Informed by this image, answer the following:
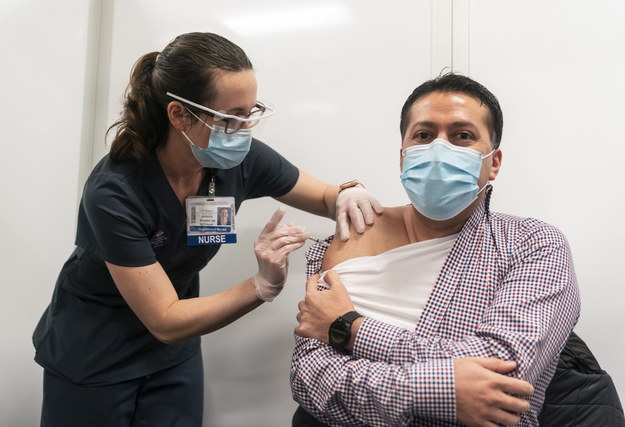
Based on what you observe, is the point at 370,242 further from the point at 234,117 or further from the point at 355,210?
the point at 234,117

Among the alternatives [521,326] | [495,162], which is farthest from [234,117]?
[521,326]

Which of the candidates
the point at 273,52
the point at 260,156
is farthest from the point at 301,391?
the point at 273,52

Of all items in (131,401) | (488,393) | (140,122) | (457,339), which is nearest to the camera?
(488,393)

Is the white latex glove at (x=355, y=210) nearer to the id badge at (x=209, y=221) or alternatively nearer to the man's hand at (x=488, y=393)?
the id badge at (x=209, y=221)

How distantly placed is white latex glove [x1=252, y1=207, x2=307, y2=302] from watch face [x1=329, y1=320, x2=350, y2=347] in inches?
10.1

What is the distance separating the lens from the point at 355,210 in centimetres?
136

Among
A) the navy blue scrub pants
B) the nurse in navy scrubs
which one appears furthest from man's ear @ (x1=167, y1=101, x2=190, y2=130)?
the navy blue scrub pants

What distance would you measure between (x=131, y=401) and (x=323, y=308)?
29.7 inches

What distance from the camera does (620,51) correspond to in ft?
5.09

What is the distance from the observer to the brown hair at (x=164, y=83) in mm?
1242

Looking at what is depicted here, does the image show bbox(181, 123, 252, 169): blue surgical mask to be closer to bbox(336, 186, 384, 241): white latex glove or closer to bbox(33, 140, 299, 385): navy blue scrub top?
bbox(33, 140, 299, 385): navy blue scrub top

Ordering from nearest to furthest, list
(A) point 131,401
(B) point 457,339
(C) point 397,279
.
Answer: (B) point 457,339 < (C) point 397,279 < (A) point 131,401

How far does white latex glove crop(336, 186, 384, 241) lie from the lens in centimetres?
133

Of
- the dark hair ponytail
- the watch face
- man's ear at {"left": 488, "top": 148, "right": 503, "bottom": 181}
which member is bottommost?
the watch face
